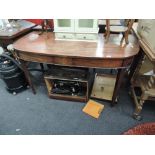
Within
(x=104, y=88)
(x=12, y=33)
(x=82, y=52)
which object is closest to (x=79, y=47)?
(x=82, y=52)

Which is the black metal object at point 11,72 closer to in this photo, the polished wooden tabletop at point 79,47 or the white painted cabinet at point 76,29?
the polished wooden tabletop at point 79,47

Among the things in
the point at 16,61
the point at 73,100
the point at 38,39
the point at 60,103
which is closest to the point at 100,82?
the point at 73,100

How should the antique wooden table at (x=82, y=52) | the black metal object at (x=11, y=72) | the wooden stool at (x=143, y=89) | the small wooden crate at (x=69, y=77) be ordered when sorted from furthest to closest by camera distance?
the black metal object at (x=11, y=72)
the small wooden crate at (x=69, y=77)
the wooden stool at (x=143, y=89)
the antique wooden table at (x=82, y=52)

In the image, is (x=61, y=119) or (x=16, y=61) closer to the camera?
(x=61, y=119)

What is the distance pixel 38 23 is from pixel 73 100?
1.12 metres

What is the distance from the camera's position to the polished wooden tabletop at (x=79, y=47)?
1231 millimetres

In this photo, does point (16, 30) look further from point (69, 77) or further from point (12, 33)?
point (69, 77)

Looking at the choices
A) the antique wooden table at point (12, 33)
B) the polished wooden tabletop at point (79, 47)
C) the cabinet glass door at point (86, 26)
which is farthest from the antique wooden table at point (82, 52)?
the antique wooden table at point (12, 33)

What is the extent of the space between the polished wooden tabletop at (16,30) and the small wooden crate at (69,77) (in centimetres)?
60

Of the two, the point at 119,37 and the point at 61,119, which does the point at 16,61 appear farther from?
the point at 119,37

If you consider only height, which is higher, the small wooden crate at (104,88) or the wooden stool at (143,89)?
the wooden stool at (143,89)

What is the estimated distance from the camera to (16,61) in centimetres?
173

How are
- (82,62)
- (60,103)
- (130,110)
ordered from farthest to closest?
1. (60,103)
2. (130,110)
3. (82,62)
